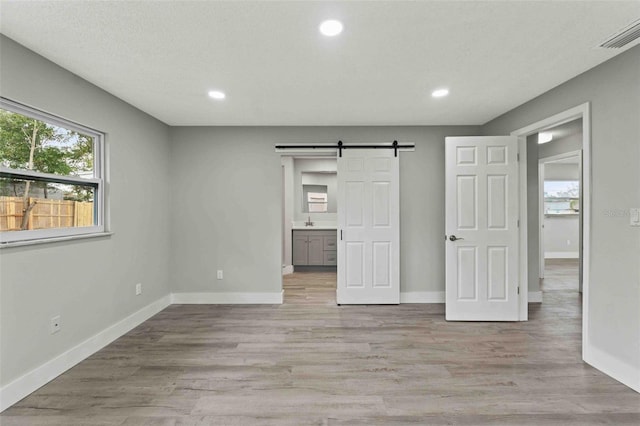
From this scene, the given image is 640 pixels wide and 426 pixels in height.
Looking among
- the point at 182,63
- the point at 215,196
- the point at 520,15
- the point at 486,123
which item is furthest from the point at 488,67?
the point at 215,196

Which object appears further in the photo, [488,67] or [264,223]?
[264,223]

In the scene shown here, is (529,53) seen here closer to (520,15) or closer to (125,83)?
(520,15)

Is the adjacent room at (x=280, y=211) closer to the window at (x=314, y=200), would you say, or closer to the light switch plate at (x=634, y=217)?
the light switch plate at (x=634, y=217)

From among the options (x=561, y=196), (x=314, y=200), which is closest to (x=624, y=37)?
(x=314, y=200)

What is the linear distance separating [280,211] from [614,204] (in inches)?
130

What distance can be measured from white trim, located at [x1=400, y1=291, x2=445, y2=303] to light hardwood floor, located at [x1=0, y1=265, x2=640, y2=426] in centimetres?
58

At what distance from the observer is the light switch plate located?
7.04 ft

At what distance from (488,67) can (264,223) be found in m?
3.00

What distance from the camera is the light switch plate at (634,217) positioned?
2146 millimetres

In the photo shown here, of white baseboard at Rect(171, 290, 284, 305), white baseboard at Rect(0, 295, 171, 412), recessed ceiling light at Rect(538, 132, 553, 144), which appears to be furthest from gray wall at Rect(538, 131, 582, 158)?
white baseboard at Rect(0, 295, 171, 412)

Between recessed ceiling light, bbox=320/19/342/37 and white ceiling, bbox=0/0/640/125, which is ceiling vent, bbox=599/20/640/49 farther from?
recessed ceiling light, bbox=320/19/342/37

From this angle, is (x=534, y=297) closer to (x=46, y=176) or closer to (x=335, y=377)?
(x=335, y=377)

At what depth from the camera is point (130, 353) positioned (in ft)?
8.94

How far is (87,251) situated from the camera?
106 inches
